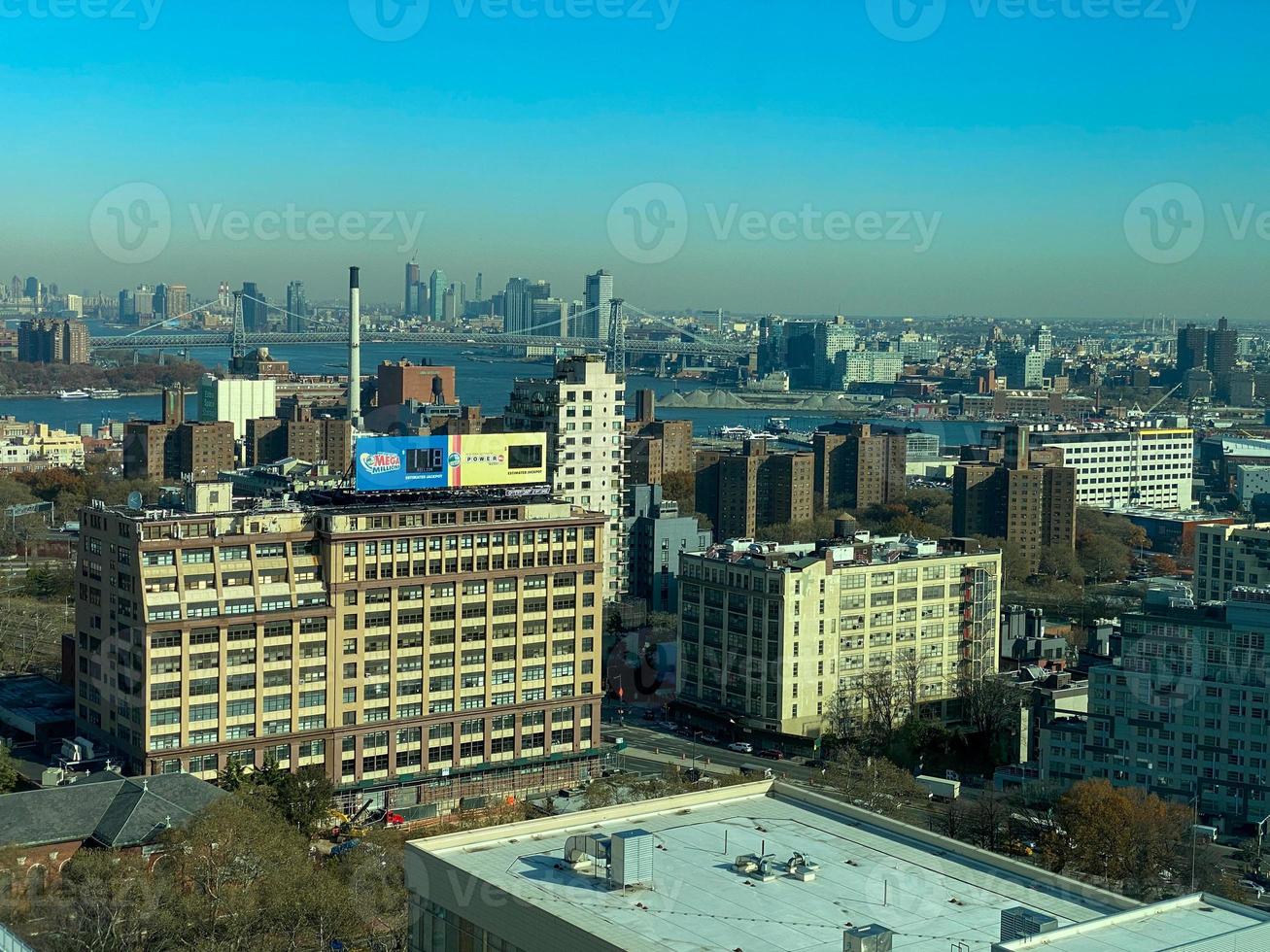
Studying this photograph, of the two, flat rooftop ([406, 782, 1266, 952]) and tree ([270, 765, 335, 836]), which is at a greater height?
flat rooftop ([406, 782, 1266, 952])

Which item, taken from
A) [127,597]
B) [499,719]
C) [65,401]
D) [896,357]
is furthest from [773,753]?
[896,357]

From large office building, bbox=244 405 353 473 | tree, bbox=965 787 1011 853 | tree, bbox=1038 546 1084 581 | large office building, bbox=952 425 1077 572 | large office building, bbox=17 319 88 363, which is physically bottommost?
tree, bbox=965 787 1011 853

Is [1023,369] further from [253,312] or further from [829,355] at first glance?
[253,312]

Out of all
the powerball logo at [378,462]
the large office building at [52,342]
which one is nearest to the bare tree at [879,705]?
the powerball logo at [378,462]

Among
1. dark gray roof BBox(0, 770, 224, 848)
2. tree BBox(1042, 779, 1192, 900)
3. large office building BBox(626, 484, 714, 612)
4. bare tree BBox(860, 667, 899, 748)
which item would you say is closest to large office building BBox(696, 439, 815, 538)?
large office building BBox(626, 484, 714, 612)

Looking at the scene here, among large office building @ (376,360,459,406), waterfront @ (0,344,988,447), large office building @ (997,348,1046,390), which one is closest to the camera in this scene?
large office building @ (376,360,459,406)

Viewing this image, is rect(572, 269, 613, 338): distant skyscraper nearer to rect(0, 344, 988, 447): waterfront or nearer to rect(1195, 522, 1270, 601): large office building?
rect(0, 344, 988, 447): waterfront
